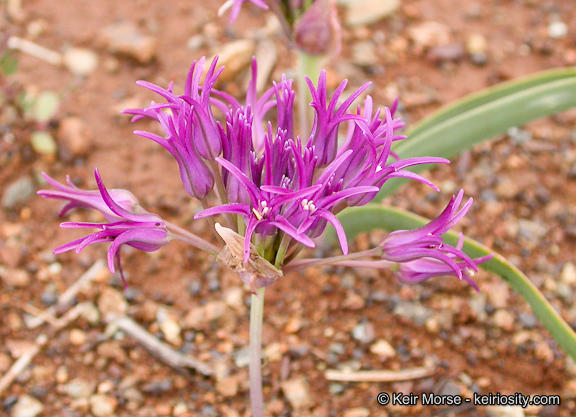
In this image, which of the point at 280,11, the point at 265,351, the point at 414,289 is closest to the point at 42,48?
the point at 280,11

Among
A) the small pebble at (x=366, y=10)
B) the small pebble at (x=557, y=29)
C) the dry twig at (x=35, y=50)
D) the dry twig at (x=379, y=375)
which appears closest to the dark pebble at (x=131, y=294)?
the dry twig at (x=379, y=375)

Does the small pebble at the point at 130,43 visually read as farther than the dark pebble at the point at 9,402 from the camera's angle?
Yes

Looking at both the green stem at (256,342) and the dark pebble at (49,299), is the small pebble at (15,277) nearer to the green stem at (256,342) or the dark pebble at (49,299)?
the dark pebble at (49,299)

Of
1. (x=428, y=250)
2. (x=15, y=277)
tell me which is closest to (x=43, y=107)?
(x=15, y=277)

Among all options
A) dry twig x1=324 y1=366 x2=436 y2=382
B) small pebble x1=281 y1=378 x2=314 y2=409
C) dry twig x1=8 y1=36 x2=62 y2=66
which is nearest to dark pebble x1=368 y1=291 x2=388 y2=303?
dry twig x1=324 y1=366 x2=436 y2=382

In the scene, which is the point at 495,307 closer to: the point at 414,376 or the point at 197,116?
the point at 414,376
